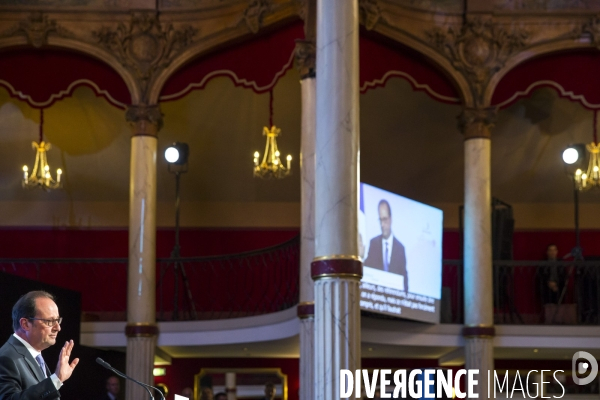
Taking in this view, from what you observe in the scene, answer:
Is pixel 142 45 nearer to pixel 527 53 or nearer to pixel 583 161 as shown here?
pixel 527 53

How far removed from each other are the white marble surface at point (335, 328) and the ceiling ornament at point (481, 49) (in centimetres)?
619

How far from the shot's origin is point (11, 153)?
615 inches

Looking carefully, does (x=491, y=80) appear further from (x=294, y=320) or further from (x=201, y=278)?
(x=201, y=278)

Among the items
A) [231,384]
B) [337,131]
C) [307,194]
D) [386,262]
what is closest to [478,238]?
[386,262]

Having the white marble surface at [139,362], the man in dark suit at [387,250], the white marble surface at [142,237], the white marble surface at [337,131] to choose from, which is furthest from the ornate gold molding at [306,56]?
the white marble surface at [139,362]

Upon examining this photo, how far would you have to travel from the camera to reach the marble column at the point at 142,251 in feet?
39.7

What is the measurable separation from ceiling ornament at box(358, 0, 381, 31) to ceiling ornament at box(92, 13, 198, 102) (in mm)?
2382

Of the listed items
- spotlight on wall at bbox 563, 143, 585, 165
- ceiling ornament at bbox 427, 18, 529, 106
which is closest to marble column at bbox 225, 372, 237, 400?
ceiling ornament at bbox 427, 18, 529, 106

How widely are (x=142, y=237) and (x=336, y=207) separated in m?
5.53

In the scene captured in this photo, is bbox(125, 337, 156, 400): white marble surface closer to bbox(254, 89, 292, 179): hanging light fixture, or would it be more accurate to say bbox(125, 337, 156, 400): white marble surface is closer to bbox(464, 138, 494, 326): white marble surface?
bbox(254, 89, 292, 179): hanging light fixture

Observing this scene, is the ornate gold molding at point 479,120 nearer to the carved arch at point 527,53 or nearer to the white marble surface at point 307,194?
the carved arch at point 527,53

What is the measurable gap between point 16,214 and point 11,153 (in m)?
1.25

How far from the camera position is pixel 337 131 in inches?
293

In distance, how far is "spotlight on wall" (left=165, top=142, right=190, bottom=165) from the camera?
14.1 metres
